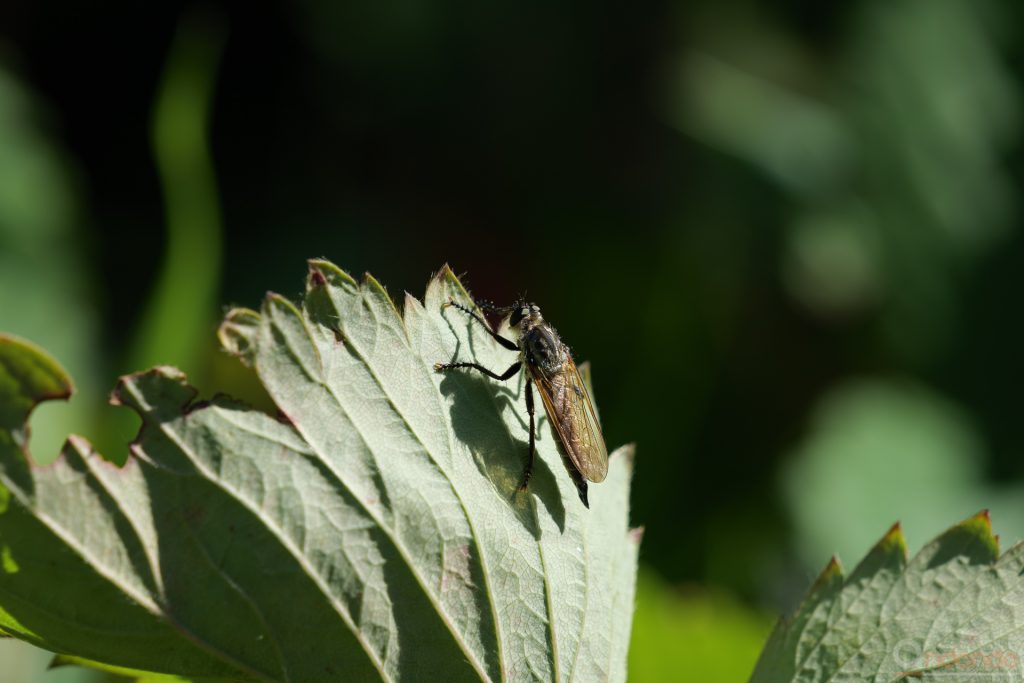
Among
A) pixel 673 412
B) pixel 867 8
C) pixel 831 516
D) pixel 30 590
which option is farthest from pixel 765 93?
pixel 30 590

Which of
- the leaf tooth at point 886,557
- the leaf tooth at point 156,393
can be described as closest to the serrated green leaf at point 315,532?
the leaf tooth at point 156,393

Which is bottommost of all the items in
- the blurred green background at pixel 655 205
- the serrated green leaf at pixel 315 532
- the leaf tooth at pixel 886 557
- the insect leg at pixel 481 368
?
the leaf tooth at pixel 886 557

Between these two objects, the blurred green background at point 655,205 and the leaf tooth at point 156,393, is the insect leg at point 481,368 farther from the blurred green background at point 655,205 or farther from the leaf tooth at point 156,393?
the blurred green background at point 655,205

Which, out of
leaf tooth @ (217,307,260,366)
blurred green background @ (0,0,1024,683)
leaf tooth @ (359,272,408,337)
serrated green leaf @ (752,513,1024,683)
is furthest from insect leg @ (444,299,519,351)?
blurred green background @ (0,0,1024,683)

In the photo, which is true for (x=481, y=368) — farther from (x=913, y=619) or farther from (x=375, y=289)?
(x=913, y=619)

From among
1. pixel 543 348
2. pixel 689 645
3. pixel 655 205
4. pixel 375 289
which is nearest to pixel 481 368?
pixel 375 289

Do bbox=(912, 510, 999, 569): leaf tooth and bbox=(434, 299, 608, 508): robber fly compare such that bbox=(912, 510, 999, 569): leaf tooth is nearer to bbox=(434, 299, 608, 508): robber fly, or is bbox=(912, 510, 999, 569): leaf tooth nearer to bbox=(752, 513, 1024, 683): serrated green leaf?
bbox=(752, 513, 1024, 683): serrated green leaf

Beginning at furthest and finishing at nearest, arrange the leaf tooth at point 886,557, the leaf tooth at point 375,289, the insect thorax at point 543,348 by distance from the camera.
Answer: the insect thorax at point 543,348, the leaf tooth at point 886,557, the leaf tooth at point 375,289
